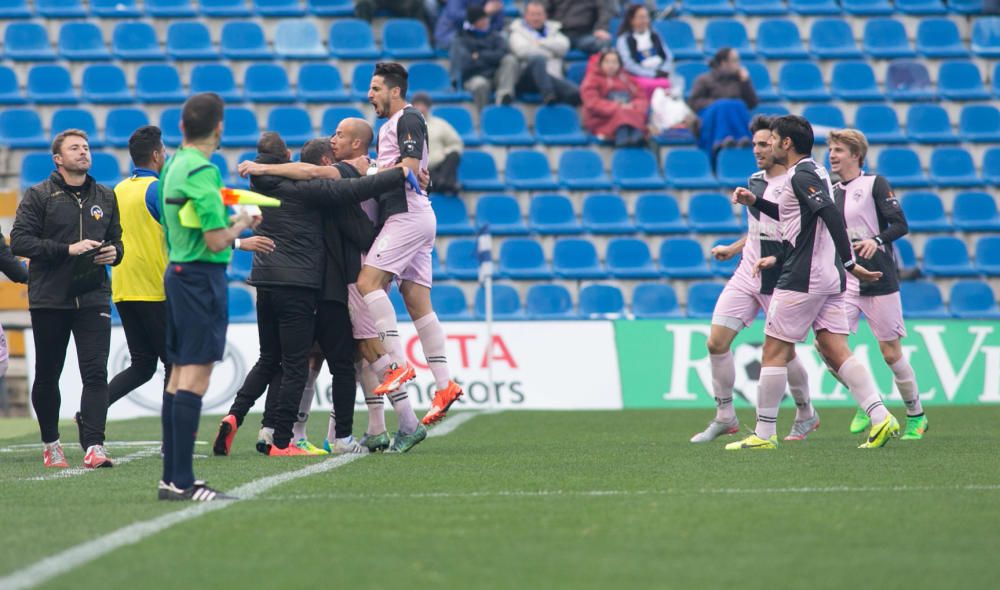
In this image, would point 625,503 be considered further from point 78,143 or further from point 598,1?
point 598,1

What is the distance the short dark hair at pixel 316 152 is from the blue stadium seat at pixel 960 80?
12.9 m

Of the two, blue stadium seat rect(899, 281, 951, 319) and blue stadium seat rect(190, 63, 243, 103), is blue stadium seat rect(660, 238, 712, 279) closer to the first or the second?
blue stadium seat rect(899, 281, 951, 319)

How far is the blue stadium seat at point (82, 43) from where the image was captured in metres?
20.1

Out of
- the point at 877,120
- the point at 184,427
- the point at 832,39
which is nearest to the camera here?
the point at 184,427

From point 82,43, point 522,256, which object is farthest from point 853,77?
point 82,43

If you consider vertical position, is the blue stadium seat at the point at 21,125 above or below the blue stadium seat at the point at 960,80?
below

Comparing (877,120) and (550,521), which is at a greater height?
(877,120)

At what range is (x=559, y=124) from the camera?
19359 millimetres

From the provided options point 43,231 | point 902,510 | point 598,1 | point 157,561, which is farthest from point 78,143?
point 598,1

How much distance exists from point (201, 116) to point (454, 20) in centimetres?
1336

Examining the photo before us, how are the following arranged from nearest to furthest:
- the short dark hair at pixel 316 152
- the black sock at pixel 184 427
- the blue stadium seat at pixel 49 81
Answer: the black sock at pixel 184 427
the short dark hair at pixel 316 152
the blue stadium seat at pixel 49 81

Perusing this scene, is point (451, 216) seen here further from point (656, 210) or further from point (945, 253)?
point (945, 253)

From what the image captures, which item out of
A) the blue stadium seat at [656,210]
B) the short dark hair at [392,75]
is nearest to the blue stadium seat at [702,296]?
the blue stadium seat at [656,210]

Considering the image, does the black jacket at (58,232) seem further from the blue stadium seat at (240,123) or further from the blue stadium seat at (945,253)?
the blue stadium seat at (945,253)
